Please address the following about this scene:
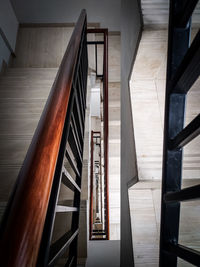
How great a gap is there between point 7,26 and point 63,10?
143cm

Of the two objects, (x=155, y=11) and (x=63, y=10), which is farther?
(x=63, y=10)

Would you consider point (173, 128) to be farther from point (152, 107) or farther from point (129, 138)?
point (129, 138)

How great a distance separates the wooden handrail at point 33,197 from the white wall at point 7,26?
321 centimetres

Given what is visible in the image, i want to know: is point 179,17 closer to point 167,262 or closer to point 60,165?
point 60,165

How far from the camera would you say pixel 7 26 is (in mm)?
3633

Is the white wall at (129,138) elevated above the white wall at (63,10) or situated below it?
below

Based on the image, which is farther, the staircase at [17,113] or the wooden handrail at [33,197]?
the staircase at [17,113]

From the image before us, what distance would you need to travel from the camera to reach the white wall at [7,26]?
3357 millimetres

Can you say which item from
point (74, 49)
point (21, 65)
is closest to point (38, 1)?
point (21, 65)


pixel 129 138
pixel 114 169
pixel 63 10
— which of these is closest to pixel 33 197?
pixel 129 138

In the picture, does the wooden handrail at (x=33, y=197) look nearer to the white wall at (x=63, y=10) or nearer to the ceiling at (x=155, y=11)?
the ceiling at (x=155, y=11)

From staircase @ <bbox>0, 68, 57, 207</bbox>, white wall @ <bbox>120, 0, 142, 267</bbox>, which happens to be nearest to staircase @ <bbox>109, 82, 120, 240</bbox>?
staircase @ <bbox>0, 68, 57, 207</bbox>

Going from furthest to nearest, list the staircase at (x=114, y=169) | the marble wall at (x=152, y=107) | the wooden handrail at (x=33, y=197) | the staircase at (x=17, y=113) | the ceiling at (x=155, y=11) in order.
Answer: the staircase at (x=114, y=169), the staircase at (x=17, y=113), the marble wall at (x=152, y=107), the ceiling at (x=155, y=11), the wooden handrail at (x=33, y=197)

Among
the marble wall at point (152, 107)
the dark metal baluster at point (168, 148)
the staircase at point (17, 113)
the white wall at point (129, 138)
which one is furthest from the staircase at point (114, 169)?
the dark metal baluster at point (168, 148)
